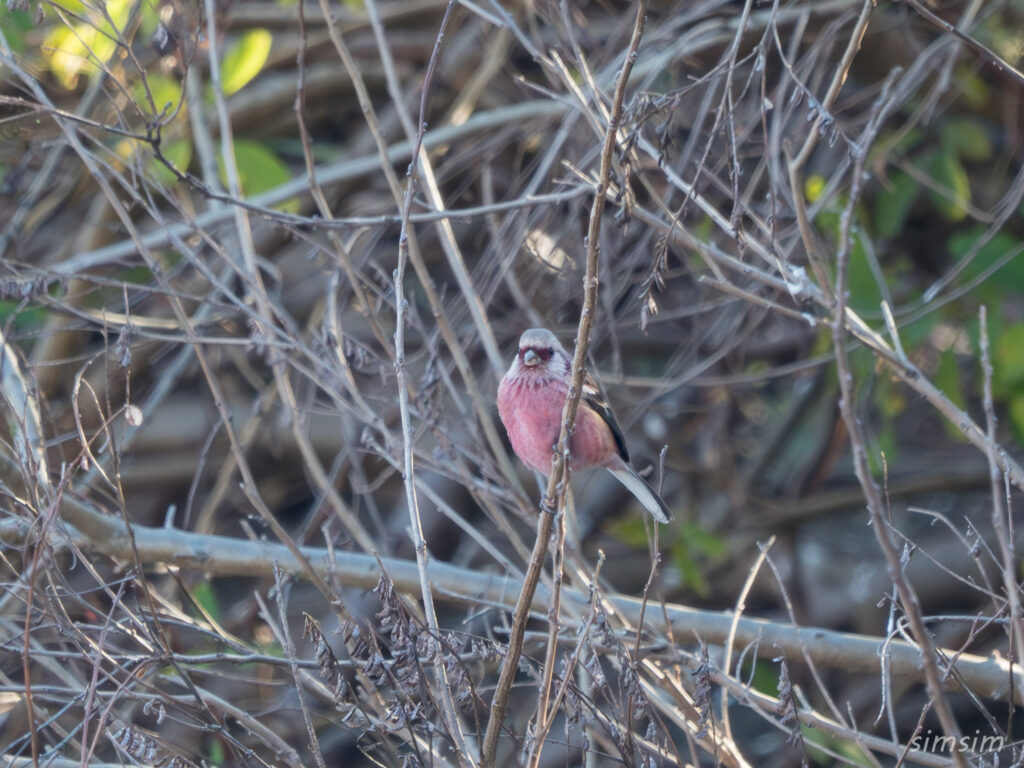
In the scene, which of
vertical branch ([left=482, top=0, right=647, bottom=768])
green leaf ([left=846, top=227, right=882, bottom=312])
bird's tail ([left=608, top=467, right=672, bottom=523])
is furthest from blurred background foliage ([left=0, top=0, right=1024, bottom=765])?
vertical branch ([left=482, top=0, right=647, bottom=768])

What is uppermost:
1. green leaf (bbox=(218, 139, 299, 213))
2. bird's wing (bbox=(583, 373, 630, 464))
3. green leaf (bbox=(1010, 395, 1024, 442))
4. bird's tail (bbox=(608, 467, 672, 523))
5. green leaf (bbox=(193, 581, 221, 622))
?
green leaf (bbox=(218, 139, 299, 213))

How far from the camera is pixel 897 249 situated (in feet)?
19.2

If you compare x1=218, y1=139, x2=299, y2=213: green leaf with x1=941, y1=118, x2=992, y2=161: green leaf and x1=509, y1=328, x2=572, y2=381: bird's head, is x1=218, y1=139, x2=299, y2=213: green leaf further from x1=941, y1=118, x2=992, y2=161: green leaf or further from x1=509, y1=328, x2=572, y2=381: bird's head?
x1=941, y1=118, x2=992, y2=161: green leaf

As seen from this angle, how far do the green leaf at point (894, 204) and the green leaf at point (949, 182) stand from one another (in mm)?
115

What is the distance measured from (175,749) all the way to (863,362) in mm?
3481

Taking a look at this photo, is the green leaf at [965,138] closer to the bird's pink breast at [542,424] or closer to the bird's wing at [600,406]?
the bird's wing at [600,406]

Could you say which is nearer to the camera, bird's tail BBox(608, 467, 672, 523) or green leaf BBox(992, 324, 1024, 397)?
bird's tail BBox(608, 467, 672, 523)

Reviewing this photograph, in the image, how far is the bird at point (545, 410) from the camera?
381 cm

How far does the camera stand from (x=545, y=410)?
3.81 meters

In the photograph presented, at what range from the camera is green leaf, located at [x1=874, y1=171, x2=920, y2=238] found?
→ 17.2ft

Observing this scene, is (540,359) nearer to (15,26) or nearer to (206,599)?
(206,599)

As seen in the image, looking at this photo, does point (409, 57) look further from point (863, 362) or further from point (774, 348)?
point (863, 362)

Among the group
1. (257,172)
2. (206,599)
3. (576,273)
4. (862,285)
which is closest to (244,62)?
(257,172)

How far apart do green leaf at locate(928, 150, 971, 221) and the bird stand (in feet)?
7.46
